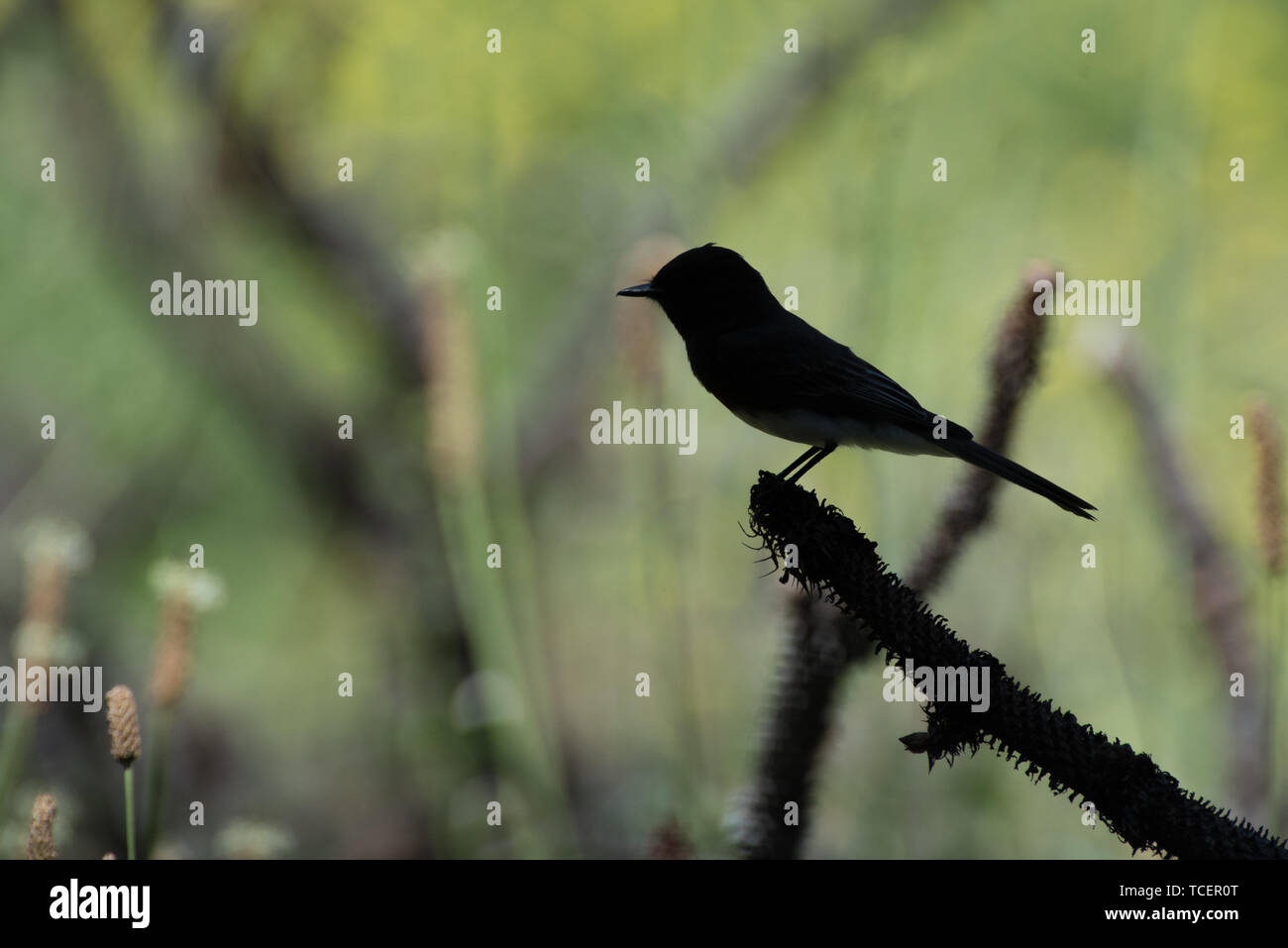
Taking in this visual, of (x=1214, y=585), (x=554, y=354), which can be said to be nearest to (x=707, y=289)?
(x=1214, y=585)

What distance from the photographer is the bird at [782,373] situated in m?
4.16

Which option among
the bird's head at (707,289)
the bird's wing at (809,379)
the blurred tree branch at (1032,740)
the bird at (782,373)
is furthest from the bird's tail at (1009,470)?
the bird's head at (707,289)

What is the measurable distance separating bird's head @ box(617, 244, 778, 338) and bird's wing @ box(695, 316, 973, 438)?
23 centimetres

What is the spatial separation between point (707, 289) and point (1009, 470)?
1493 millimetres

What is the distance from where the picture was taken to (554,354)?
8906mm

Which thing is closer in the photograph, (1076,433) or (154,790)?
(154,790)

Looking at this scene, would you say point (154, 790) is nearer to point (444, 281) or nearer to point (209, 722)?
point (444, 281)

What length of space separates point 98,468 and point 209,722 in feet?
5.91

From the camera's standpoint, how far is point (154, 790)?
292 centimetres

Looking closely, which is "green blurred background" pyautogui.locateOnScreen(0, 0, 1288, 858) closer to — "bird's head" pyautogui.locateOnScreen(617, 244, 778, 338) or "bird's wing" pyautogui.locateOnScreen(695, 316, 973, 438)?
"bird's head" pyautogui.locateOnScreen(617, 244, 778, 338)

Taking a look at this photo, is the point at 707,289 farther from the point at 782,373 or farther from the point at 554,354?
the point at 554,354

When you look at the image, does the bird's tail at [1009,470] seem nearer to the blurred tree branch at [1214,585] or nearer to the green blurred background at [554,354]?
the blurred tree branch at [1214,585]
